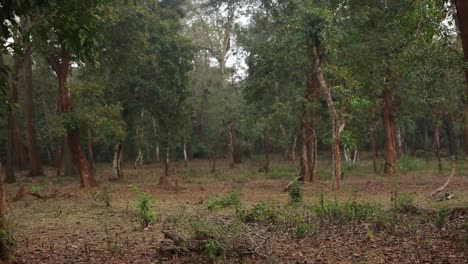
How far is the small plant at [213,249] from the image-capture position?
6.81 meters

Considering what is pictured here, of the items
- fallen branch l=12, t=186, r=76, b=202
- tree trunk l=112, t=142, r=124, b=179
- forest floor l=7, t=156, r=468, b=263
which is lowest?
forest floor l=7, t=156, r=468, b=263

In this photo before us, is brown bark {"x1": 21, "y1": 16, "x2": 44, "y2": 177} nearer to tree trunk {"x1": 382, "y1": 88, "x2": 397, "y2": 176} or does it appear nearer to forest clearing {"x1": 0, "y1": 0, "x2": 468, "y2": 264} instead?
forest clearing {"x1": 0, "y1": 0, "x2": 468, "y2": 264}

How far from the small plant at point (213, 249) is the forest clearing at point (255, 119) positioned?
0.10 ft

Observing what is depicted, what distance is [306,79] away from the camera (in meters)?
21.9

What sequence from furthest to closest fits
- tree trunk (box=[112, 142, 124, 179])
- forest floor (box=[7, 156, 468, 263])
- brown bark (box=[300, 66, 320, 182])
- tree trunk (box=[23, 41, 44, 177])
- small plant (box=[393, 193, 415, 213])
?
tree trunk (box=[23, 41, 44, 177]), tree trunk (box=[112, 142, 124, 179]), brown bark (box=[300, 66, 320, 182]), small plant (box=[393, 193, 415, 213]), forest floor (box=[7, 156, 468, 263])

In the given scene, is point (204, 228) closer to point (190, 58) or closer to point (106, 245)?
point (106, 245)

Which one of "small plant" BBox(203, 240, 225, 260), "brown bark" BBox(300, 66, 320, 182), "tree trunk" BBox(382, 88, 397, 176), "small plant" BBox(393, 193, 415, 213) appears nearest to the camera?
"small plant" BBox(203, 240, 225, 260)

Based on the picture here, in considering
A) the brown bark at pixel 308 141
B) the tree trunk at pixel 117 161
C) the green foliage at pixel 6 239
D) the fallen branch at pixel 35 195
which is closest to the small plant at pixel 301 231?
the green foliage at pixel 6 239

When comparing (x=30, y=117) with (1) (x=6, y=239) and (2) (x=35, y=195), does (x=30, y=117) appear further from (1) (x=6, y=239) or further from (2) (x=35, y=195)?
(1) (x=6, y=239)

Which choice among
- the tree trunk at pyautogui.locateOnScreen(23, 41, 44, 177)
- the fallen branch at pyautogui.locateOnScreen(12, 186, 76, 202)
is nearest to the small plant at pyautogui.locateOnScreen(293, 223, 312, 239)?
the fallen branch at pyautogui.locateOnScreen(12, 186, 76, 202)

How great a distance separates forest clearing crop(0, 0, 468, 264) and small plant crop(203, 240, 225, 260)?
0.10 feet

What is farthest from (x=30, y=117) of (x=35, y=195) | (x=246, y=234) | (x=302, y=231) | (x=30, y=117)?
(x=246, y=234)

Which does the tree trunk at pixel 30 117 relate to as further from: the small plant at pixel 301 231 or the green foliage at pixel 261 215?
the small plant at pixel 301 231

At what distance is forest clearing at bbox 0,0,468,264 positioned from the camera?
7293mm
